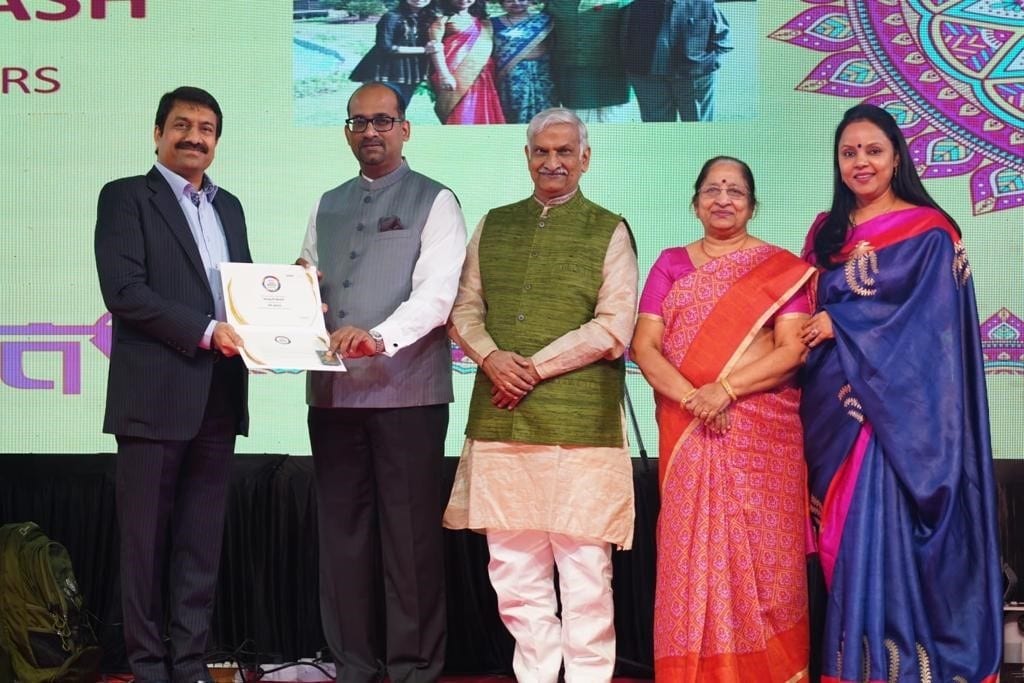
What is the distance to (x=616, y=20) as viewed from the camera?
155 inches

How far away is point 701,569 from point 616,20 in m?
1.96

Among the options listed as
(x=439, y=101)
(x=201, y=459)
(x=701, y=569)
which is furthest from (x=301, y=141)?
(x=701, y=569)

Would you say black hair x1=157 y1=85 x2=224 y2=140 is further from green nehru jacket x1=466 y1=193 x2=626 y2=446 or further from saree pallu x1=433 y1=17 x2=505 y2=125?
A: saree pallu x1=433 y1=17 x2=505 y2=125

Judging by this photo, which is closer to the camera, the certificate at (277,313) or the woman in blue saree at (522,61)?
the certificate at (277,313)

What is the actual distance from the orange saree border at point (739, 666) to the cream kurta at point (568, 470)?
1.03 ft

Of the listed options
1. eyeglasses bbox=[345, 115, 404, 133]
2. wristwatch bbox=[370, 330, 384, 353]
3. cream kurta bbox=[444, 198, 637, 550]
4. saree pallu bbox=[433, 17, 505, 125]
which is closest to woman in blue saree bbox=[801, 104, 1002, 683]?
cream kurta bbox=[444, 198, 637, 550]

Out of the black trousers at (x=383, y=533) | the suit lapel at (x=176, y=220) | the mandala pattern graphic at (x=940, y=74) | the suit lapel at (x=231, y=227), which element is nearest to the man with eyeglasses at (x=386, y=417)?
the black trousers at (x=383, y=533)

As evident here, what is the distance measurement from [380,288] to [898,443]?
4.40 ft

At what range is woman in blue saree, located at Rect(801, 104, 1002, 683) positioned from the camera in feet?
9.30

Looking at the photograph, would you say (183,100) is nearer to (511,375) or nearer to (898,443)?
(511,375)

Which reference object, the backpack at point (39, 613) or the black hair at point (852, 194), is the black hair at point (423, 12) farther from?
the backpack at point (39, 613)

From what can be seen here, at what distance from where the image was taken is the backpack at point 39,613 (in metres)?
3.35

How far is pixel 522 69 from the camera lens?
3951mm

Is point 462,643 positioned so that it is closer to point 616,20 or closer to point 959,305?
point 959,305
